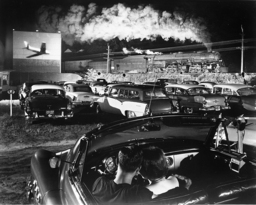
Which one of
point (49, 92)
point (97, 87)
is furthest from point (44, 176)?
point (97, 87)

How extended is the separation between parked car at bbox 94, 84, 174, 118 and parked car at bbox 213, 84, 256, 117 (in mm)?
3571

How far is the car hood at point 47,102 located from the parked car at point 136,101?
5.08 ft

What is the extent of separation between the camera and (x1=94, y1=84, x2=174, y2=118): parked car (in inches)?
306

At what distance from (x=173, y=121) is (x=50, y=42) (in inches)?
997

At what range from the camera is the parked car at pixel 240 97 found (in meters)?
10.2

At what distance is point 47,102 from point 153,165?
23.4 ft

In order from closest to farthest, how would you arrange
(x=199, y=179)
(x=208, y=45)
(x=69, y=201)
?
(x=69, y=201), (x=199, y=179), (x=208, y=45)

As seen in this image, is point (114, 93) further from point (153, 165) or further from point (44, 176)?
point (153, 165)

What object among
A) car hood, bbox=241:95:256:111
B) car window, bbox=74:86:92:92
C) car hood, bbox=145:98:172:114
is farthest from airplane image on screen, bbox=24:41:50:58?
car hood, bbox=241:95:256:111

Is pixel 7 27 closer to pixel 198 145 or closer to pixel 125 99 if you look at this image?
pixel 125 99

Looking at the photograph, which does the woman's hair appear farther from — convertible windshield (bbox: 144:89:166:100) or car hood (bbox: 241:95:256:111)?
car hood (bbox: 241:95:256:111)

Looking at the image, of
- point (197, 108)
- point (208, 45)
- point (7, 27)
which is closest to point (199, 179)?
point (197, 108)

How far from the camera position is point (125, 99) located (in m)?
8.50

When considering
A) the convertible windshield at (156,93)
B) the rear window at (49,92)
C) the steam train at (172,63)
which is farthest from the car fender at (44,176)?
the steam train at (172,63)
